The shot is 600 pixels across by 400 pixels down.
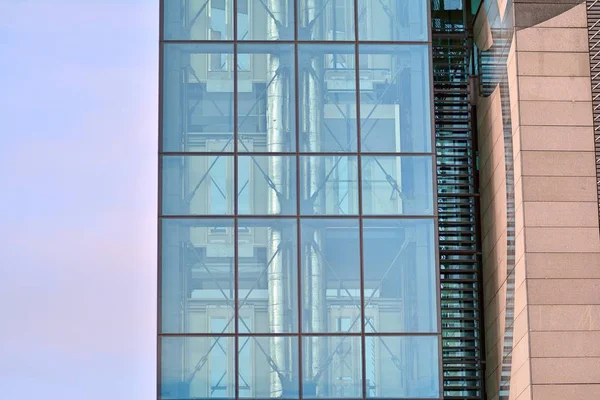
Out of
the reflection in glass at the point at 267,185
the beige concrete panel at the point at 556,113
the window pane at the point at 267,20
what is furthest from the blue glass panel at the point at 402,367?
the window pane at the point at 267,20

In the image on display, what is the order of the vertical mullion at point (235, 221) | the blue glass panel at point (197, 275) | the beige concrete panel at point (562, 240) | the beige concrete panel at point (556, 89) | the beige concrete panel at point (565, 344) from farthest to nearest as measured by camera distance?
the beige concrete panel at point (556, 89) → the blue glass panel at point (197, 275) → the vertical mullion at point (235, 221) → the beige concrete panel at point (562, 240) → the beige concrete panel at point (565, 344)

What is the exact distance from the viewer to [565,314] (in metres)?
34.2

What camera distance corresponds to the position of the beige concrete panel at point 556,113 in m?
35.7

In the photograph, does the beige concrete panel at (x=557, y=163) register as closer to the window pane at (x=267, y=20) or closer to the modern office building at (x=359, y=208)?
the modern office building at (x=359, y=208)

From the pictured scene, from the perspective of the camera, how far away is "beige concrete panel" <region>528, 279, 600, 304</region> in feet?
112

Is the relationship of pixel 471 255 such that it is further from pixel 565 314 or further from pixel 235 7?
pixel 235 7

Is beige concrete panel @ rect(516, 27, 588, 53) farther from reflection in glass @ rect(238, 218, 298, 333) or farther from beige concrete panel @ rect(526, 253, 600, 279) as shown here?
reflection in glass @ rect(238, 218, 298, 333)

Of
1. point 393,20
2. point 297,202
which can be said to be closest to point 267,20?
point 393,20

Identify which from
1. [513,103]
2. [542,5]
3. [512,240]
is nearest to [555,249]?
[512,240]

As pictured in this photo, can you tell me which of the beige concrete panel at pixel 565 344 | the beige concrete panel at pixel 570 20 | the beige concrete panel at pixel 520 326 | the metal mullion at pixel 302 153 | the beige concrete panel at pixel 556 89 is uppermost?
the beige concrete panel at pixel 570 20

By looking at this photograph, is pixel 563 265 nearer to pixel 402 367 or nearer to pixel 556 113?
pixel 556 113

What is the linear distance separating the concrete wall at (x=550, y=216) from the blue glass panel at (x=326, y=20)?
4.59 meters

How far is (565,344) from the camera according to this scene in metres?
34.0


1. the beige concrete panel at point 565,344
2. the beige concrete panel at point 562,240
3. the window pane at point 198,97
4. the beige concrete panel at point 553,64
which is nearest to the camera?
the beige concrete panel at point 565,344
